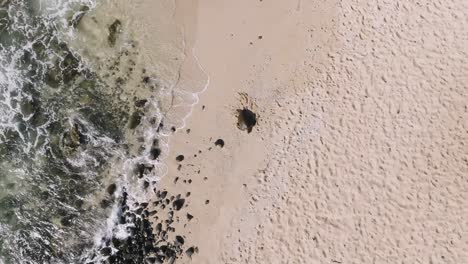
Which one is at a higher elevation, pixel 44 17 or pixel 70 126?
pixel 44 17

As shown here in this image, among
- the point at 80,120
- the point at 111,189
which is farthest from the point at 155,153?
the point at 80,120

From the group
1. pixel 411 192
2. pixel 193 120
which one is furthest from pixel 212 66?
pixel 411 192

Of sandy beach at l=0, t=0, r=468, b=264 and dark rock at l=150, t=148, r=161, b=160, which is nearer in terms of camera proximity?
sandy beach at l=0, t=0, r=468, b=264

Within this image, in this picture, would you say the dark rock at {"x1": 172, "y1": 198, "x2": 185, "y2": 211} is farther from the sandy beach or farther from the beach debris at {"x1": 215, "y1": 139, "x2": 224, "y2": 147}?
the beach debris at {"x1": 215, "y1": 139, "x2": 224, "y2": 147}

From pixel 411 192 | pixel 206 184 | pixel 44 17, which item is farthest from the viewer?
pixel 44 17

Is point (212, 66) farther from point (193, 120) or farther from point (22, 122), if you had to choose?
point (22, 122)

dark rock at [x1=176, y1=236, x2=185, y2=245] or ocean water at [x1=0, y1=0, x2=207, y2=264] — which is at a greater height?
ocean water at [x1=0, y1=0, x2=207, y2=264]

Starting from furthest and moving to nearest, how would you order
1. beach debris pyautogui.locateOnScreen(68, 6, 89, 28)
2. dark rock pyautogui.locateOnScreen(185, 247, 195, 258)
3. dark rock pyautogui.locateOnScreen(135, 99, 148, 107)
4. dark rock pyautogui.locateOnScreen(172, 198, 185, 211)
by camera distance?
beach debris pyautogui.locateOnScreen(68, 6, 89, 28), dark rock pyautogui.locateOnScreen(135, 99, 148, 107), dark rock pyautogui.locateOnScreen(172, 198, 185, 211), dark rock pyautogui.locateOnScreen(185, 247, 195, 258)

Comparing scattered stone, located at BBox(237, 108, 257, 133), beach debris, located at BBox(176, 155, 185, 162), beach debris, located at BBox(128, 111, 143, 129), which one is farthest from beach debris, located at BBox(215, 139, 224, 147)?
beach debris, located at BBox(128, 111, 143, 129)
